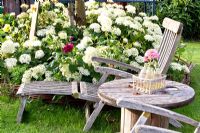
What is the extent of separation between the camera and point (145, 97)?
382 cm

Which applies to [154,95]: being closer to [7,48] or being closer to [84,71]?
[84,71]

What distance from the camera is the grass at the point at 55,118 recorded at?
4891 millimetres

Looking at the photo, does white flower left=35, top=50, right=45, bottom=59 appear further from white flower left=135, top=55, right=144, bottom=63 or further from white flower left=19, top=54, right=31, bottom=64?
white flower left=135, top=55, right=144, bottom=63

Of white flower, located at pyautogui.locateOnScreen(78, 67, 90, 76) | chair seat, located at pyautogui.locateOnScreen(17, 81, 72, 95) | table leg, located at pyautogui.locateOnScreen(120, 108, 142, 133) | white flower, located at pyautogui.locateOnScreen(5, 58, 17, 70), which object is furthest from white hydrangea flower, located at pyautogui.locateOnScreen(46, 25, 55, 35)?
table leg, located at pyautogui.locateOnScreen(120, 108, 142, 133)

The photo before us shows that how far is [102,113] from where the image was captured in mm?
5328

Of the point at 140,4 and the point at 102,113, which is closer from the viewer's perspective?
the point at 102,113

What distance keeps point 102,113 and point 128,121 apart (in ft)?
3.99

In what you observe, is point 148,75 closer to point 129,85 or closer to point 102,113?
point 129,85

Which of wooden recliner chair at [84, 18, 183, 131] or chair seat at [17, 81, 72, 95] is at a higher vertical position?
wooden recliner chair at [84, 18, 183, 131]

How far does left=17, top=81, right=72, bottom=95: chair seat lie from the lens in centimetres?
482

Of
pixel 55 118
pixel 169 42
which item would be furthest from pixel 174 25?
pixel 55 118

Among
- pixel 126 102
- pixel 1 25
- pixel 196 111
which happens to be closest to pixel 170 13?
pixel 1 25

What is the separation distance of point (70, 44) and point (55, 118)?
107 centimetres

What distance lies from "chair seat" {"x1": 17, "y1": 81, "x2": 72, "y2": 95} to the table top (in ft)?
2.58
